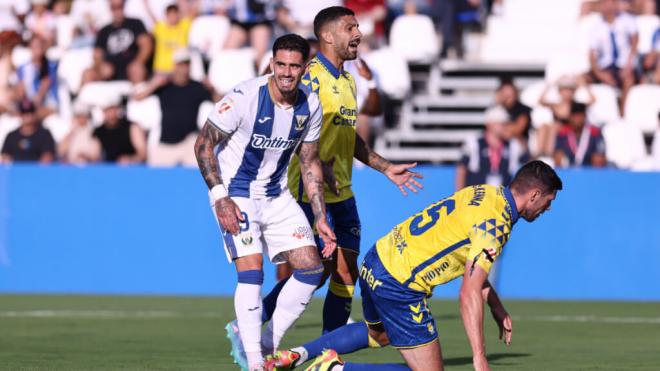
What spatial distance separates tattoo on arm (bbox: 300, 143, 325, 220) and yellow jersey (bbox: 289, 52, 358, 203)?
2.30 ft

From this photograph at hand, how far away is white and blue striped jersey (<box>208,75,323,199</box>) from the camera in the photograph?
9430 mm

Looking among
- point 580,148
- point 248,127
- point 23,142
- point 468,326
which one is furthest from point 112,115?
point 468,326

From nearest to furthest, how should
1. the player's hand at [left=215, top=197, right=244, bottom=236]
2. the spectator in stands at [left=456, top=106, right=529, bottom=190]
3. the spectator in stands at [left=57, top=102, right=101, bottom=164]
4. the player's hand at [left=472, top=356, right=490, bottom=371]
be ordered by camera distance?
the player's hand at [left=472, top=356, right=490, bottom=371]
the player's hand at [left=215, top=197, right=244, bottom=236]
the spectator in stands at [left=456, top=106, right=529, bottom=190]
the spectator in stands at [left=57, top=102, right=101, bottom=164]

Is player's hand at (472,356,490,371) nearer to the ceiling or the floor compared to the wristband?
nearer to the floor

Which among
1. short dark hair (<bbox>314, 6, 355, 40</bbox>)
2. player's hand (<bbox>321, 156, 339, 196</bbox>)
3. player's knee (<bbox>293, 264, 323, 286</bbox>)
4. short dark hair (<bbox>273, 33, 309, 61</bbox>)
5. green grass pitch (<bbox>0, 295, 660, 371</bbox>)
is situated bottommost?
green grass pitch (<bbox>0, 295, 660, 371</bbox>)

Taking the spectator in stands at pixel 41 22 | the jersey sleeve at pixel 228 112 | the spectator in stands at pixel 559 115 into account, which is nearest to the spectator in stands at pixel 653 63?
the spectator in stands at pixel 559 115

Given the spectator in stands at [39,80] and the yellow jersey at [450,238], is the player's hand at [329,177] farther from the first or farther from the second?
the spectator in stands at [39,80]

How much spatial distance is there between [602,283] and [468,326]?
9.77 metres

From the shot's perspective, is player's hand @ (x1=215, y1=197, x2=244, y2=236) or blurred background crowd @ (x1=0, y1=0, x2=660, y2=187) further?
blurred background crowd @ (x1=0, y1=0, x2=660, y2=187)

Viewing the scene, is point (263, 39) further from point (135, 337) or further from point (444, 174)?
point (135, 337)

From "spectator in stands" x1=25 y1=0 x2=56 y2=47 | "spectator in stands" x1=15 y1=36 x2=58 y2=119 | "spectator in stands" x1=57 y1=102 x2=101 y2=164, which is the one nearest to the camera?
"spectator in stands" x1=57 y1=102 x2=101 y2=164

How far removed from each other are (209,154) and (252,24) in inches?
483

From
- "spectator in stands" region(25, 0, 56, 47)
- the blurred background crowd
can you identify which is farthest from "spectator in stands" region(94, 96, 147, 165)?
"spectator in stands" region(25, 0, 56, 47)

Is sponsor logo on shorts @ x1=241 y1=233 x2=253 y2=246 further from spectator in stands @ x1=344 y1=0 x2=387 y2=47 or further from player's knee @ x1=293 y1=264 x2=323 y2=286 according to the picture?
spectator in stands @ x1=344 y1=0 x2=387 y2=47
